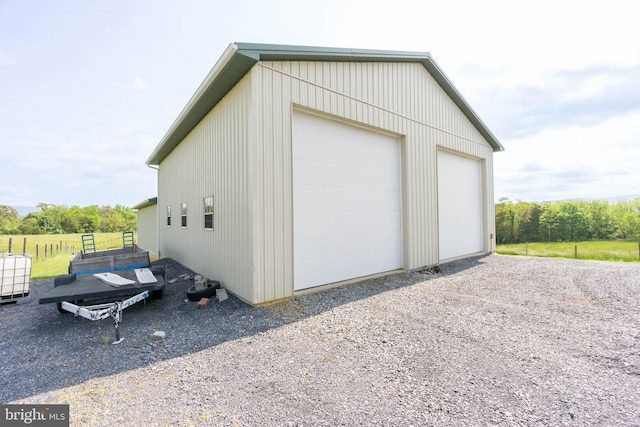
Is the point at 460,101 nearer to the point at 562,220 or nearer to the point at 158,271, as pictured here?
the point at 158,271

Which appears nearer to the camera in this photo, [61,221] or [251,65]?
[251,65]

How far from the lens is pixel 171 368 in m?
2.94

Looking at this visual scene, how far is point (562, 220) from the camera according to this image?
29.0 meters

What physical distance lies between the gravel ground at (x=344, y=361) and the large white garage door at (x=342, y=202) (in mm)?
1005

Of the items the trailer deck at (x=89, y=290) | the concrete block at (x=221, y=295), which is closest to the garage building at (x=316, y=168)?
the concrete block at (x=221, y=295)

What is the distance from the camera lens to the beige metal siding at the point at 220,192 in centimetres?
524

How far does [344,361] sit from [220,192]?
4878mm

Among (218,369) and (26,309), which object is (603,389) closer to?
(218,369)

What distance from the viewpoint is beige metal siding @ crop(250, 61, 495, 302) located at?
4.95 meters

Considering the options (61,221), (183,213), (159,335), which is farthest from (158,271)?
(61,221)

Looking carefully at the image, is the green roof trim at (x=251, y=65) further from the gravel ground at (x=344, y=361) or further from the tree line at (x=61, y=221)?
the tree line at (x=61, y=221)

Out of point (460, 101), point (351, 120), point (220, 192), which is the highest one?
point (460, 101)

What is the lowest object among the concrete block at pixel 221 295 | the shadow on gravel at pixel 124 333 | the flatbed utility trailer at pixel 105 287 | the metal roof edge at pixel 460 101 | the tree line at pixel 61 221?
the shadow on gravel at pixel 124 333

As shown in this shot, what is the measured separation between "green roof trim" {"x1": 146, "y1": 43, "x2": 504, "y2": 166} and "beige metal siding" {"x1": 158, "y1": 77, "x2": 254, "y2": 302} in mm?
228
